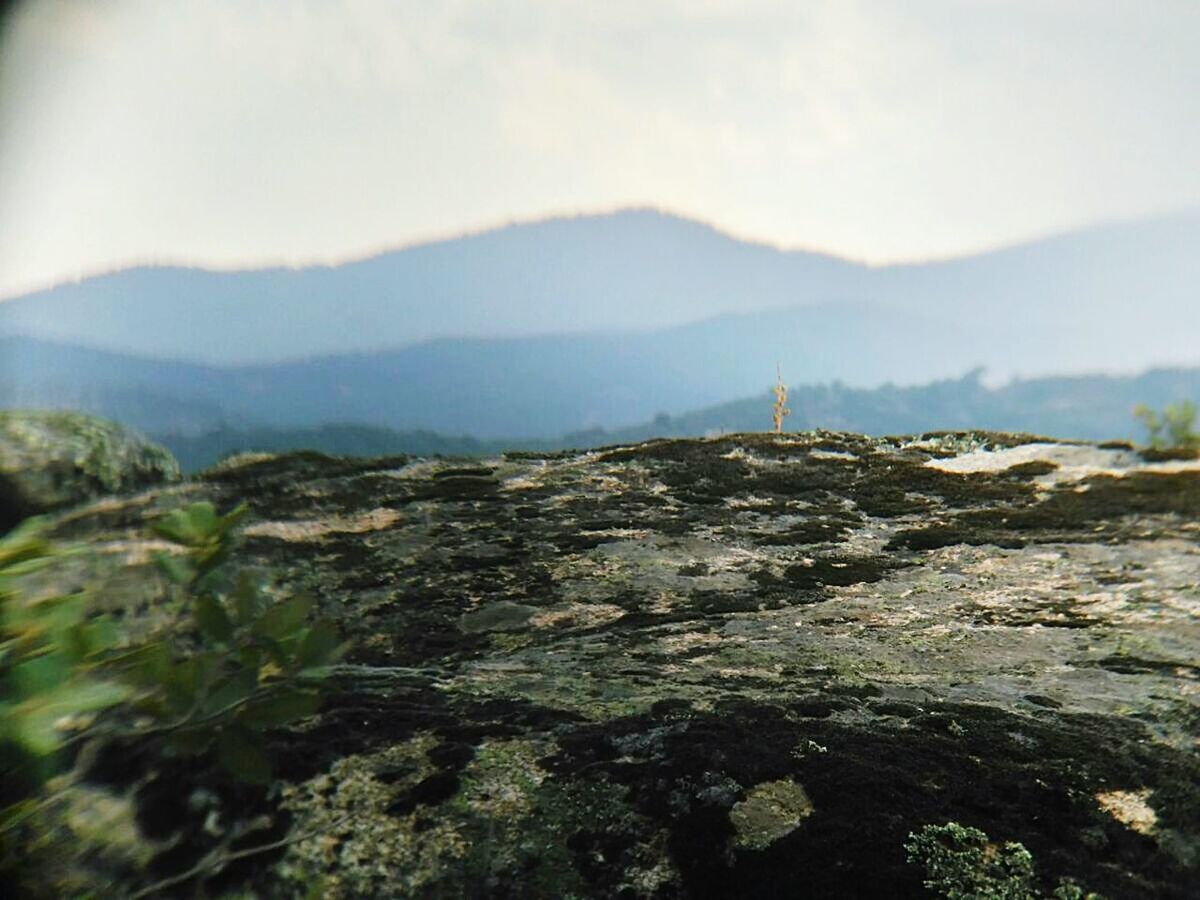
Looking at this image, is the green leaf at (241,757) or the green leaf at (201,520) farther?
the green leaf at (201,520)

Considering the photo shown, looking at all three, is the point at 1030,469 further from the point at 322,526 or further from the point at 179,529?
the point at 179,529

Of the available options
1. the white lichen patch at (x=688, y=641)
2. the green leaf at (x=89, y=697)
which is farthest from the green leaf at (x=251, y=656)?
the white lichen patch at (x=688, y=641)

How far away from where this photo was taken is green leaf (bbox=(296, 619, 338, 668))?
2514 mm

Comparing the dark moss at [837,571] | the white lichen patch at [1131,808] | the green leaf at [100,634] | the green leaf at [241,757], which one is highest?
the green leaf at [100,634]

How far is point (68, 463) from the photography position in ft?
44.7

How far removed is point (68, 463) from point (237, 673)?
13930mm

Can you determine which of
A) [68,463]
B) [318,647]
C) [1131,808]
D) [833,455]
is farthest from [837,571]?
[68,463]

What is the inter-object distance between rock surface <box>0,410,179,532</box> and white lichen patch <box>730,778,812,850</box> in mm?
11110

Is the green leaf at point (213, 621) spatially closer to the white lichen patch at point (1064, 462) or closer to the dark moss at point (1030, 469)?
the white lichen patch at point (1064, 462)

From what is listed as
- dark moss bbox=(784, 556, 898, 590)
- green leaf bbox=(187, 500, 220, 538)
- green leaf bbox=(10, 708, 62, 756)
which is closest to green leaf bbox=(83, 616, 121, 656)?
green leaf bbox=(10, 708, 62, 756)

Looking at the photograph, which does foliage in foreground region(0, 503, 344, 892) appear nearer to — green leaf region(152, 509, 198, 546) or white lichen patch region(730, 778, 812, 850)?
green leaf region(152, 509, 198, 546)

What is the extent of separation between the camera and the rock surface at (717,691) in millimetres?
3877

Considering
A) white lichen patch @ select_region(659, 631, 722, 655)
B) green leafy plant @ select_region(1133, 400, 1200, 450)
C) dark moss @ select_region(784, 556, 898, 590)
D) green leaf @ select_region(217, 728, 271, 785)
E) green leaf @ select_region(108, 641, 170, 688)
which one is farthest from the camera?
green leafy plant @ select_region(1133, 400, 1200, 450)

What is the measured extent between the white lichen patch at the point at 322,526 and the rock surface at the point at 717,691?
78mm
